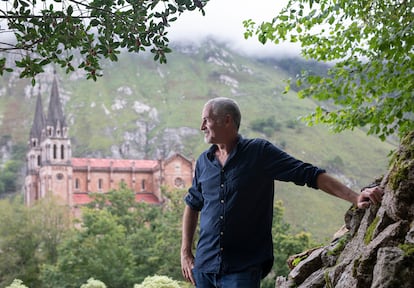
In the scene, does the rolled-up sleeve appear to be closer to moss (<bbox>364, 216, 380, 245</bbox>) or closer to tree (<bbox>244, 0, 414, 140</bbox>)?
moss (<bbox>364, 216, 380, 245</bbox>)

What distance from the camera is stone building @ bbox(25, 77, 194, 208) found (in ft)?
289

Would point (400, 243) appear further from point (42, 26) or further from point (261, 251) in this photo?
point (42, 26)

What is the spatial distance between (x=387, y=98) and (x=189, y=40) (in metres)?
161

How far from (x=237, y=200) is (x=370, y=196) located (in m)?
0.79

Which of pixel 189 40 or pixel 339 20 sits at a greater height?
pixel 189 40

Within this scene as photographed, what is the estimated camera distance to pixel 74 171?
90.1 m

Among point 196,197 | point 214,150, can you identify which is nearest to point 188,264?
point 196,197

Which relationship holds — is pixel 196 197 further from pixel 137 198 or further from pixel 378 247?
pixel 137 198

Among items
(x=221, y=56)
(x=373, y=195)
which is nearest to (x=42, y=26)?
(x=373, y=195)

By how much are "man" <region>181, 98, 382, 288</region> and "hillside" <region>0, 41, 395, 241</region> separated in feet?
270

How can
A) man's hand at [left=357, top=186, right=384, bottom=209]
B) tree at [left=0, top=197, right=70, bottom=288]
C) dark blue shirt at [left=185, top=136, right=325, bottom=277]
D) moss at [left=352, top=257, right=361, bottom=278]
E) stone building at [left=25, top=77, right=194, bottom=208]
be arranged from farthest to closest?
1. stone building at [left=25, top=77, right=194, bottom=208]
2. tree at [left=0, top=197, right=70, bottom=288]
3. dark blue shirt at [left=185, top=136, right=325, bottom=277]
4. man's hand at [left=357, top=186, right=384, bottom=209]
5. moss at [left=352, top=257, right=361, bottom=278]

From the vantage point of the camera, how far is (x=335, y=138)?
359 feet

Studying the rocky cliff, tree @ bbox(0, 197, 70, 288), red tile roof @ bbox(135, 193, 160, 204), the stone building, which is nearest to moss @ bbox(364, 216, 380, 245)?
the rocky cliff

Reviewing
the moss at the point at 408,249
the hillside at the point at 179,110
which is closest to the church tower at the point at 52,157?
the hillside at the point at 179,110
